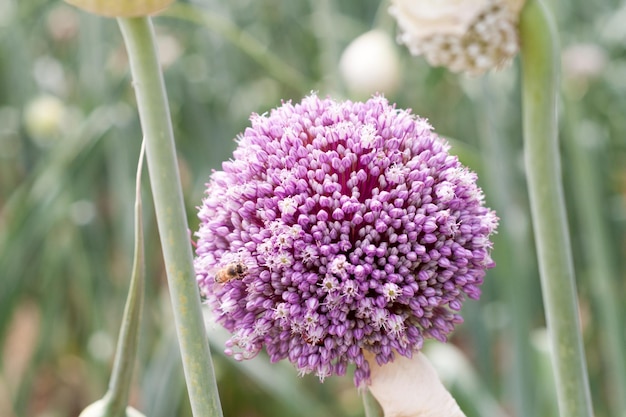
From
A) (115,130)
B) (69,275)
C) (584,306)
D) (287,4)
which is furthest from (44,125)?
(584,306)

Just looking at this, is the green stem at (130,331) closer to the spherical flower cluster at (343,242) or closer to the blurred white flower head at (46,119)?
the spherical flower cluster at (343,242)

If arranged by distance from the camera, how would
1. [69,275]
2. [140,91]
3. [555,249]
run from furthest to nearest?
[69,275], [555,249], [140,91]

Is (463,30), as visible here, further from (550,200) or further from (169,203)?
(169,203)

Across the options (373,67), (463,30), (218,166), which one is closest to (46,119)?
(218,166)

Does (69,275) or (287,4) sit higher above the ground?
(287,4)

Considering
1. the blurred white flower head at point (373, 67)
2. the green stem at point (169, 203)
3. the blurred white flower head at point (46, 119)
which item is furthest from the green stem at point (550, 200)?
the blurred white flower head at point (46, 119)

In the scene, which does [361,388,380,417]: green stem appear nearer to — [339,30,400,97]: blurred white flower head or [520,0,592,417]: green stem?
[520,0,592,417]: green stem

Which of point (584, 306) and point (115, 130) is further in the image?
point (584, 306)

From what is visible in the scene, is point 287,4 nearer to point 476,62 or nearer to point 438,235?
point 476,62
